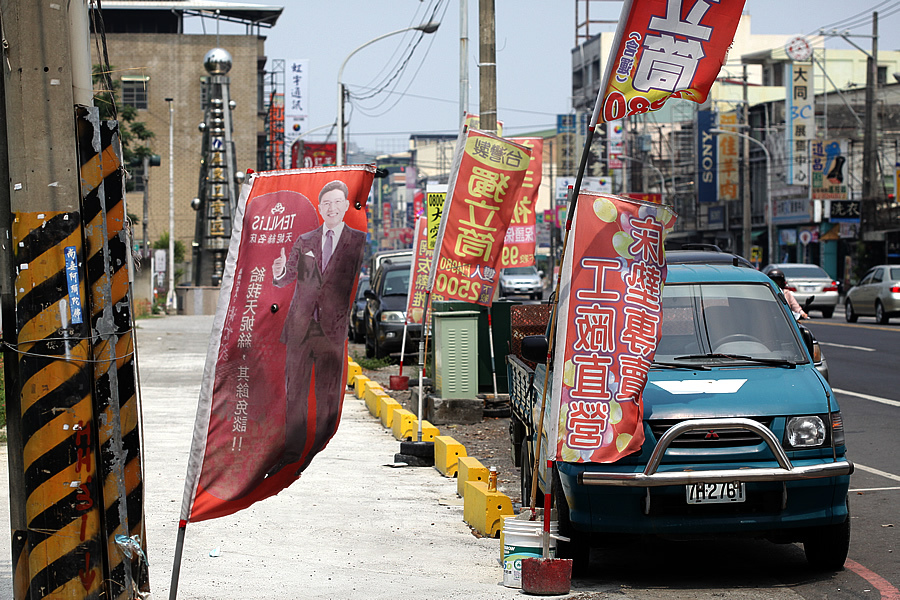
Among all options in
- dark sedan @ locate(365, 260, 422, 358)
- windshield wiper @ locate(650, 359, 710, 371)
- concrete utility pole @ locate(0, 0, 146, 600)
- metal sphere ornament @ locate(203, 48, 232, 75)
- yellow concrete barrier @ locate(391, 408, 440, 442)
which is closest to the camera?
concrete utility pole @ locate(0, 0, 146, 600)

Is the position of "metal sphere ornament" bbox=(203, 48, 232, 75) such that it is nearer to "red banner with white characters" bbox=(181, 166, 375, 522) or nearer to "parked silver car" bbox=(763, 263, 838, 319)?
"parked silver car" bbox=(763, 263, 838, 319)

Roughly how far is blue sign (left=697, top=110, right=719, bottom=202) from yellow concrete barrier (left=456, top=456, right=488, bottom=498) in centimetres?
5440

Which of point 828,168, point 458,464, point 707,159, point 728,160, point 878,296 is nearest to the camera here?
point 458,464

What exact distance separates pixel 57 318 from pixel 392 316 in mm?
16905

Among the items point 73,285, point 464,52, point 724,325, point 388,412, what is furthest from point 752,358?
point 464,52

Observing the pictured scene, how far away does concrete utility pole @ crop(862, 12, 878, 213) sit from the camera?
42281mm

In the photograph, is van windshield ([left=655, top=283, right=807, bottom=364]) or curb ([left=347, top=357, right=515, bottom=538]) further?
curb ([left=347, top=357, right=515, bottom=538])

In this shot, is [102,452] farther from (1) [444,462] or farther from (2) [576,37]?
(2) [576,37]

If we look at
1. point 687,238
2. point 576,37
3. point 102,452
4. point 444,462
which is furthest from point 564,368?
point 576,37

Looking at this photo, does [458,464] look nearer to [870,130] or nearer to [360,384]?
[360,384]

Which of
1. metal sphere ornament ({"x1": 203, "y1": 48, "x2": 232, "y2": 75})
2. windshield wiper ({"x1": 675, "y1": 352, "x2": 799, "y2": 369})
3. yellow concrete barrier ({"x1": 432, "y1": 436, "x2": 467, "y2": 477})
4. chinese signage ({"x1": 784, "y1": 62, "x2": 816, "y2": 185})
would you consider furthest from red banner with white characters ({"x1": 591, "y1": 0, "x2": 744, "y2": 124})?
chinese signage ({"x1": 784, "y1": 62, "x2": 816, "y2": 185})

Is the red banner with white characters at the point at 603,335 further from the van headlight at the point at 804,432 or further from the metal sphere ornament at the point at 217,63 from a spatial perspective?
the metal sphere ornament at the point at 217,63

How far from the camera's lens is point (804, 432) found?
6121 mm

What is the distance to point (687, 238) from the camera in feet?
237
